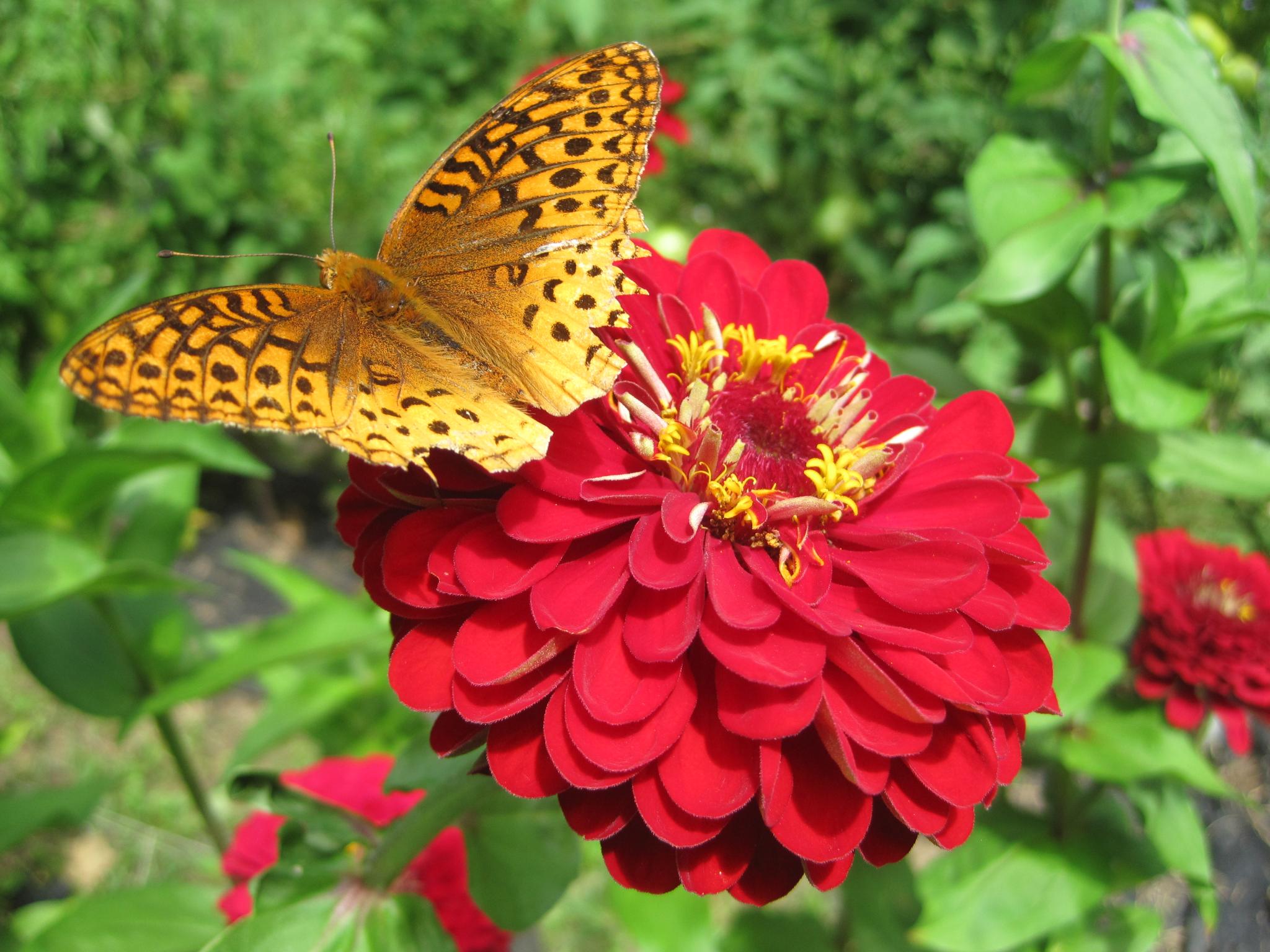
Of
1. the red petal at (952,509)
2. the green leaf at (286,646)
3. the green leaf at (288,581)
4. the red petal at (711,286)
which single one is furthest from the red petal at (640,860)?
the green leaf at (288,581)

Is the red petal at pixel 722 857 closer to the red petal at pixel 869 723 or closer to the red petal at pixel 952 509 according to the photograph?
the red petal at pixel 869 723

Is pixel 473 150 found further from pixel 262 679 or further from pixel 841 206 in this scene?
pixel 841 206

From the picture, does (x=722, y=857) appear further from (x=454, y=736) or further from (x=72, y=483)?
(x=72, y=483)

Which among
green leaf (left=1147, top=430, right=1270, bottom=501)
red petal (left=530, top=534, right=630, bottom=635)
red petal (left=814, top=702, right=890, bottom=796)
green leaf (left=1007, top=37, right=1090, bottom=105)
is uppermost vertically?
green leaf (left=1007, top=37, right=1090, bottom=105)

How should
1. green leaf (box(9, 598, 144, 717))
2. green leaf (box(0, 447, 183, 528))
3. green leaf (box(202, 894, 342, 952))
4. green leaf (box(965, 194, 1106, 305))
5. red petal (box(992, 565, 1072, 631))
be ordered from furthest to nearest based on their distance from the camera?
green leaf (box(9, 598, 144, 717)), green leaf (box(0, 447, 183, 528)), green leaf (box(965, 194, 1106, 305)), green leaf (box(202, 894, 342, 952)), red petal (box(992, 565, 1072, 631))

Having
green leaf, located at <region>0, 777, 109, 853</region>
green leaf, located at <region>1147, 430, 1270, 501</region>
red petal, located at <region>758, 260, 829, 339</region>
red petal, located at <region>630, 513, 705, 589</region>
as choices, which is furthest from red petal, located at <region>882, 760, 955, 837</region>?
green leaf, located at <region>0, 777, 109, 853</region>

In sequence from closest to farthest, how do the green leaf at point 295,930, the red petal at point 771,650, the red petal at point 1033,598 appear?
the red petal at point 771,650 < the red petal at point 1033,598 < the green leaf at point 295,930

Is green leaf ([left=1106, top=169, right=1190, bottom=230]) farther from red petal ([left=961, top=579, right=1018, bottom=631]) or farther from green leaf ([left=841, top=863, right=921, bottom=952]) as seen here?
green leaf ([left=841, top=863, right=921, bottom=952])

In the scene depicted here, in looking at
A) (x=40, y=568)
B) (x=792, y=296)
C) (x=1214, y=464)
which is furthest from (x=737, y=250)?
(x=40, y=568)
